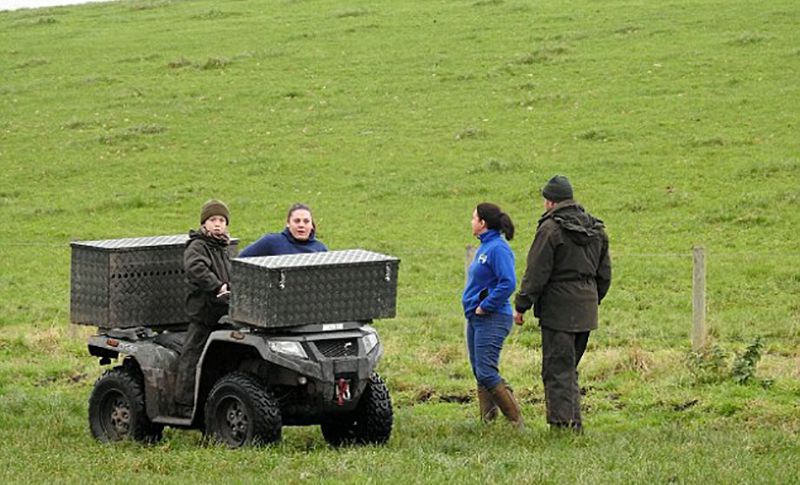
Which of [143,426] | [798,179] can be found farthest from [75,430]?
[798,179]

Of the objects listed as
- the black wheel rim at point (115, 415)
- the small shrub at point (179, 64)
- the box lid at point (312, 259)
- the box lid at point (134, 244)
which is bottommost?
the black wheel rim at point (115, 415)

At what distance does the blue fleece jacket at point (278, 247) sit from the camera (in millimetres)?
11414

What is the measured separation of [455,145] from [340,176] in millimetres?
3100

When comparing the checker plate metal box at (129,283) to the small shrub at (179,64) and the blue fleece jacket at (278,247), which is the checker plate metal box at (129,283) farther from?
the small shrub at (179,64)

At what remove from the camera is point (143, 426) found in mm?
11594

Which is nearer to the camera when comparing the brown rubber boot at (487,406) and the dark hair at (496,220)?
the dark hair at (496,220)

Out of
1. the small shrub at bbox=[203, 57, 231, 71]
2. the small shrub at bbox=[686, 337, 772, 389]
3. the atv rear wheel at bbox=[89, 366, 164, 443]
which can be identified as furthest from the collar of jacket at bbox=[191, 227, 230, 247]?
the small shrub at bbox=[203, 57, 231, 71]

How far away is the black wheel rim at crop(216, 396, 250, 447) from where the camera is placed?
35.4 feet

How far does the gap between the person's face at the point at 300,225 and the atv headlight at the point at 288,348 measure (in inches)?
44.5

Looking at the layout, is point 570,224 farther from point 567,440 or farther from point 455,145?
point 455,145

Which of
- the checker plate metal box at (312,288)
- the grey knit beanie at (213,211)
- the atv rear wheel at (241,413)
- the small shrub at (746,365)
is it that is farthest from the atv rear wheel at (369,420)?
the small shrub at (746,365)

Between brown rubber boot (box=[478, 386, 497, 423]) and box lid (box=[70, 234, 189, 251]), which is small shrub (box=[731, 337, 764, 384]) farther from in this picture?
box lid (box=[70, 234, 189, 251])

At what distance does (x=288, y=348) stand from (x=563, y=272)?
2.27m

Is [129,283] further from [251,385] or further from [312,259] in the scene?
[312,259]
